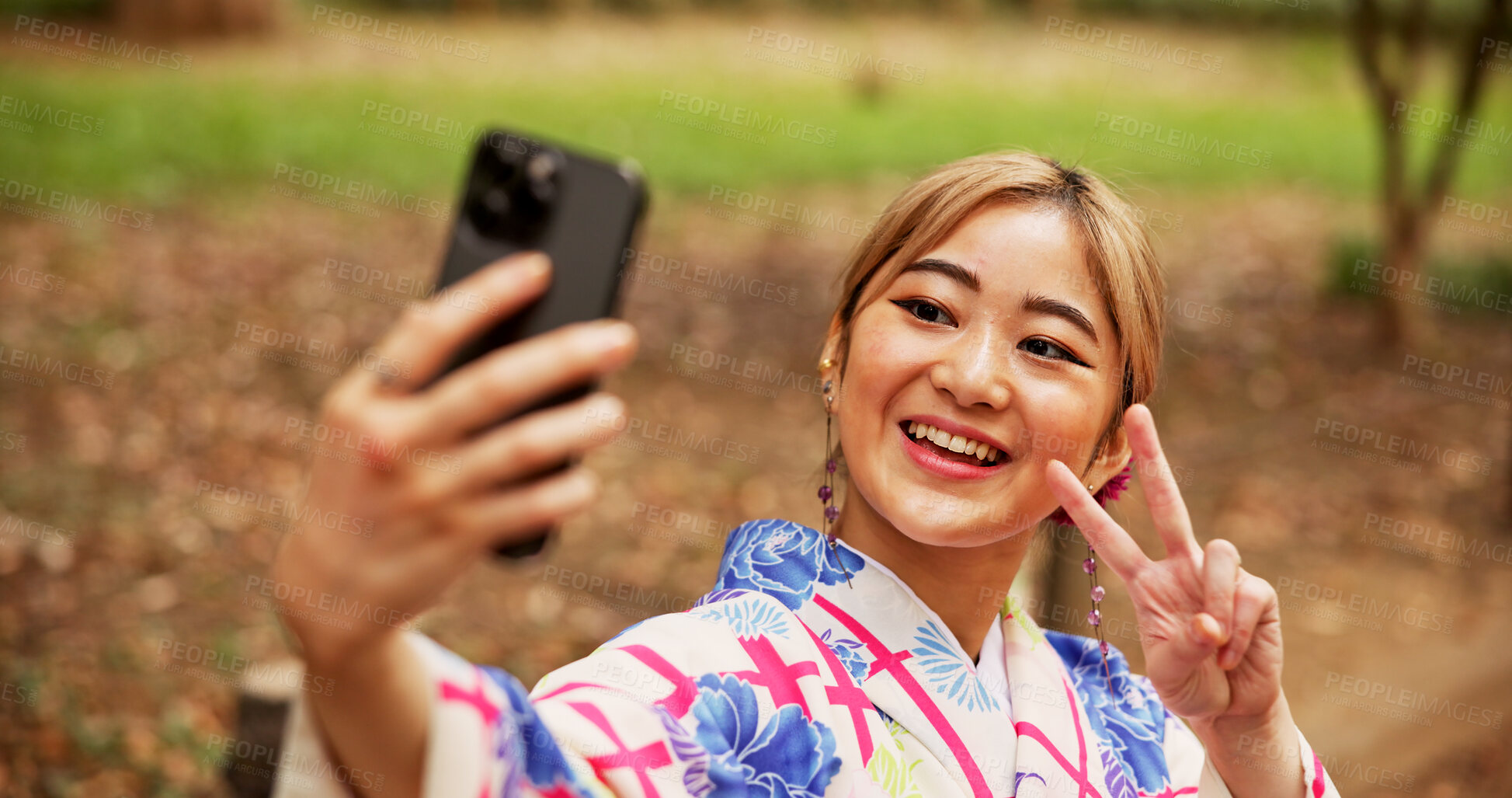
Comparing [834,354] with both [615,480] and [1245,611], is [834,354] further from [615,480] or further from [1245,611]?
[615,480]

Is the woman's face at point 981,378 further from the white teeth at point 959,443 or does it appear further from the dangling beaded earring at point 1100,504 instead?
the dangling beaded earring at point 1100,504

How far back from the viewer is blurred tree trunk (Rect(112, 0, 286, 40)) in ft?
37.2

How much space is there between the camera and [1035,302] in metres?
1.75

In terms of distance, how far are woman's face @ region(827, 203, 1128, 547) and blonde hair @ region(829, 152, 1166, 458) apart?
2 centimetres

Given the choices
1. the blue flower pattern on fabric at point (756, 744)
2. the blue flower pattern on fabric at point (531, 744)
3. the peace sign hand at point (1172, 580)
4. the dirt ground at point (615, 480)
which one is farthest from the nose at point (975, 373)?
the dirt ground at point (615, 480)

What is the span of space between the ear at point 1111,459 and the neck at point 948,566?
158 millimetres

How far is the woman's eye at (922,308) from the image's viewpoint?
5.85ft

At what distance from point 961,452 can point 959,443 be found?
0.06ft

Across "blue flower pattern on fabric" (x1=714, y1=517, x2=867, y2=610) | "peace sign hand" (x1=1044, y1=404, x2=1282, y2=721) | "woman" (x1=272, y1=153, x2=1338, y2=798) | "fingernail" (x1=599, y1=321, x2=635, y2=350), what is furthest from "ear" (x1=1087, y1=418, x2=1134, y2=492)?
"fingernail" (x1=599, y1=321, x2=635, y2=350)

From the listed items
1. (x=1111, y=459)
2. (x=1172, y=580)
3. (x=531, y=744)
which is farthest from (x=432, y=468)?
(x=1111, y=459)

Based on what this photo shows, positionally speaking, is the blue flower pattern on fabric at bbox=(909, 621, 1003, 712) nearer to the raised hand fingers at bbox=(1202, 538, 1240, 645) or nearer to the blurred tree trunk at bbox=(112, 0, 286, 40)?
the raised hand fingers at bbox=(1202, 538, 1240, 645)

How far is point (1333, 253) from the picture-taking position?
349 inches

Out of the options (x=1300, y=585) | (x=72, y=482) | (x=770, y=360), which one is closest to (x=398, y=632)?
(x=72, y=482)

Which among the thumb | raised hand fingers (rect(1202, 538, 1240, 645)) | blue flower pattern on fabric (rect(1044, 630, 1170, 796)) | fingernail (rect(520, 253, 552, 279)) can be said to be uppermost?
fingernail (rect(520, 253, 552, 279))
